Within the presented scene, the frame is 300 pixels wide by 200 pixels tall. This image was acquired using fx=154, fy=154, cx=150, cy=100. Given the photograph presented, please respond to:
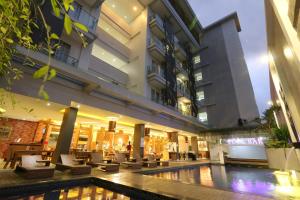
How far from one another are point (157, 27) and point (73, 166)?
51.7 feet

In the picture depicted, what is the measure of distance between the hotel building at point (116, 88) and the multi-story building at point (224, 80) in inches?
8.4

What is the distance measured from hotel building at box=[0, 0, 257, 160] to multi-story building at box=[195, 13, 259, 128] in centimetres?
21

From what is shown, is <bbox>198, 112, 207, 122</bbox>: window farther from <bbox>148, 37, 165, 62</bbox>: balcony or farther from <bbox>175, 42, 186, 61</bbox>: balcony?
<bbox>148, 37, 165, 62</bbox>: balcony

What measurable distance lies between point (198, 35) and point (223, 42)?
5056 millimetres

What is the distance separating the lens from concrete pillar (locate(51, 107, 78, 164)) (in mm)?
7664

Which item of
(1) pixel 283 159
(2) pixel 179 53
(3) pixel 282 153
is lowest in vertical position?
(1) pixel 283 159

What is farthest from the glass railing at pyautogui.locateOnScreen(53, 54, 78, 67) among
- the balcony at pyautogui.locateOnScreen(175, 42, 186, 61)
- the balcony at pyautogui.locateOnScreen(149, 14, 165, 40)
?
the balcony at pyautogui.locateOnScreen(175, 42, 186, 61)

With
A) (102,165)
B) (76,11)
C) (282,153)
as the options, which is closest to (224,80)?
(282,153)

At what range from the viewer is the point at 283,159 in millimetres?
6938

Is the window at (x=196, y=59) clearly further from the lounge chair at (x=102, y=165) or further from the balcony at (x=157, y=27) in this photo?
the lounge chair at (x=102, y=165)

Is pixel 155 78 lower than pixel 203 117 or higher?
higher

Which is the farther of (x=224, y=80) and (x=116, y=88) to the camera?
(x=224, y=80)

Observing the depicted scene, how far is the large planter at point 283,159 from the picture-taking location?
6.56 metres

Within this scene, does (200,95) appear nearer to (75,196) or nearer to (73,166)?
(73,166)
